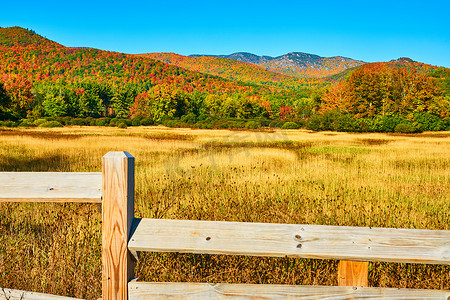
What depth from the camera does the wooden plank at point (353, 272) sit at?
195cm

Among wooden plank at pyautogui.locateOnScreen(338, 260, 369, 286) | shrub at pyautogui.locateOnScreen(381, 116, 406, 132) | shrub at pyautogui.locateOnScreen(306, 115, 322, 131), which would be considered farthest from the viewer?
shrub at pyautogui.locateOnScreen(306, 115, 322, 131)

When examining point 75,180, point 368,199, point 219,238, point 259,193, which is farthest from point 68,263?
point 368,199

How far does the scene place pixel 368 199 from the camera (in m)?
7.27

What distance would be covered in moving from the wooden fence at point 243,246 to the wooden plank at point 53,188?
0.19 feet

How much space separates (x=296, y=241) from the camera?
187 cm

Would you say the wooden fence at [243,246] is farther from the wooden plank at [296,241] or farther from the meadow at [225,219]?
the meadow at [225,219]

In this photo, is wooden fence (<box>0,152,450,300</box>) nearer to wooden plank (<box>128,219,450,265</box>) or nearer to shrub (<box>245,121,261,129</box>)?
wooden plank (<box>128,219,450,265</box>)

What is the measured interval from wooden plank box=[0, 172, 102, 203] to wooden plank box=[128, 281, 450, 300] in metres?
0.68

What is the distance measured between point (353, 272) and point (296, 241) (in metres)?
0.42

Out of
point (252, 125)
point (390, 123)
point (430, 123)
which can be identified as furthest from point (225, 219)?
point (430, 123)

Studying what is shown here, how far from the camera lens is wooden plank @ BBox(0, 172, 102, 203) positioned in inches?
79.1

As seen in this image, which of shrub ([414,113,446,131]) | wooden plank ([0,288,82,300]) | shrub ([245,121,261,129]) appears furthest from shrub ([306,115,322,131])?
wooden plank ([0,288,82,300])

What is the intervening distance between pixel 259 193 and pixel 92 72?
6143 inches

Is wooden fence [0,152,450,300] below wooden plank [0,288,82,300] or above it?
above
